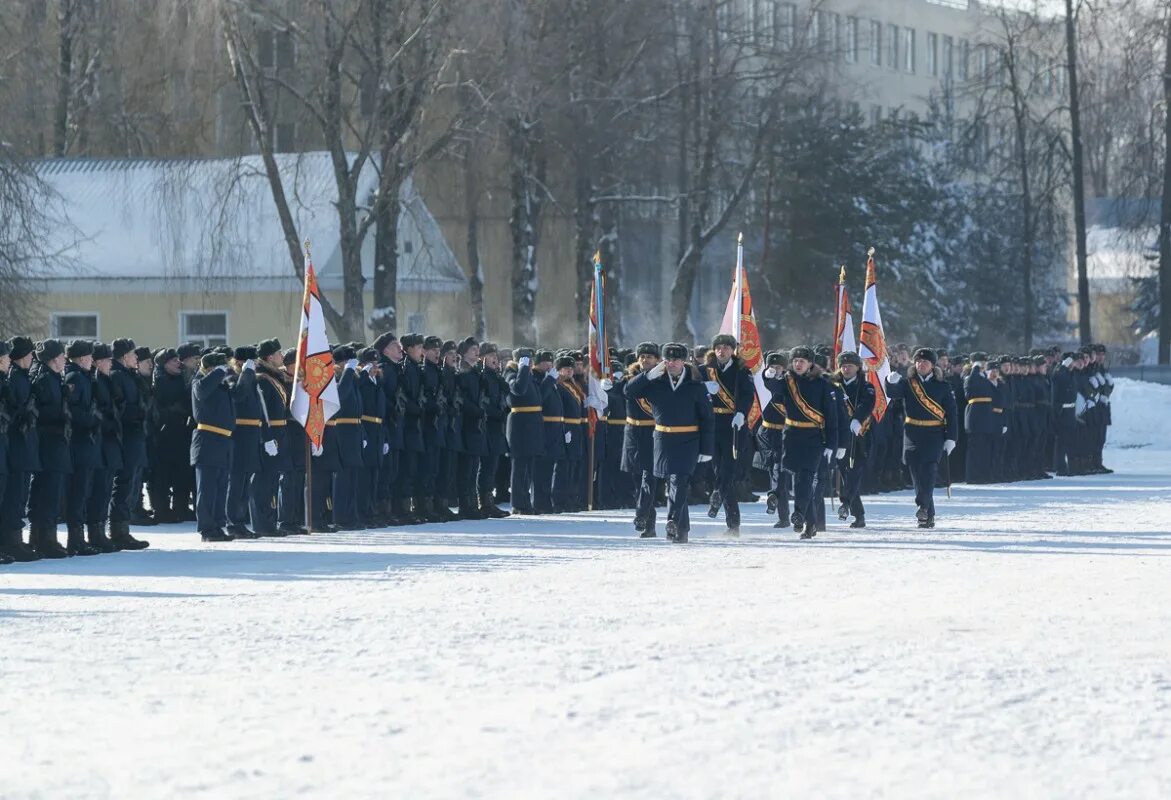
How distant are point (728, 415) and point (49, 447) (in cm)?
635

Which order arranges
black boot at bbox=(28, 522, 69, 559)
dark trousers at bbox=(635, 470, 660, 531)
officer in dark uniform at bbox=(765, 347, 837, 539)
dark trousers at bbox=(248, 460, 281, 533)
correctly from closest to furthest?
black boot at bbox=(28, 522, 69, 559), dark trousers at bbox=(248, 460, 281, 533), dark trousers at bbox=(635, 470, 660, 531), officer in dark uniform at bbox=(765, 347, 837, 539)

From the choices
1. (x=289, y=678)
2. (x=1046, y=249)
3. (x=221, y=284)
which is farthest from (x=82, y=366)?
(x=1046, y=249)

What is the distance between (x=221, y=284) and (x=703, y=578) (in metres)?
26.8

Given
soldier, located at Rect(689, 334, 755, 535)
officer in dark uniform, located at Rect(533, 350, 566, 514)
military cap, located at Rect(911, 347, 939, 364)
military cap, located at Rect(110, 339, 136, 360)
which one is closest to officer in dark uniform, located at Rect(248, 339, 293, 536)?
military cap, located at Rect(110, 339, 136, 360)

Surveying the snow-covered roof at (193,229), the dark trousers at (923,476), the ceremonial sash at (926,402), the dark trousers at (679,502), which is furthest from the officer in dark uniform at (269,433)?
the snow-covered roof at (193,229)

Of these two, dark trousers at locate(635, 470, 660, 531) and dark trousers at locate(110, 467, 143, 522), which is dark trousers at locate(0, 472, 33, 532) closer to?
dark trousers at locate(110, 467, 143, 522)

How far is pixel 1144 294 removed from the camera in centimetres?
7106

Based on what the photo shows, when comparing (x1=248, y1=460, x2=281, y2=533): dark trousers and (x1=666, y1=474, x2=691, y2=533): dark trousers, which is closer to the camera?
(x1=666, y1=474, x2=691, y2=533): dark trousers

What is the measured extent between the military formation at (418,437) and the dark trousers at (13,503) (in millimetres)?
21

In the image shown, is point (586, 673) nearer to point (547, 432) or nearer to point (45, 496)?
point (45, 496)

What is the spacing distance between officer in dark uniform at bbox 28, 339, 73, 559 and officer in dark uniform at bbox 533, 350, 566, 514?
6926mm

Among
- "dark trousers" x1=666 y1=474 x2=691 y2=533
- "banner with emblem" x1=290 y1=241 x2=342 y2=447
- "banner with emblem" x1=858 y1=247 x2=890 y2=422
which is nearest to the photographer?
"dark trousers" x1=666 y1=474 x2=691 y2=533

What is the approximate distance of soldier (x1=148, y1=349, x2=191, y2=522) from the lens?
72.7 feet

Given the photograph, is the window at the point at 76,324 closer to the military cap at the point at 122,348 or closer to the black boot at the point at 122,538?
the military cap at the point at 122,348
